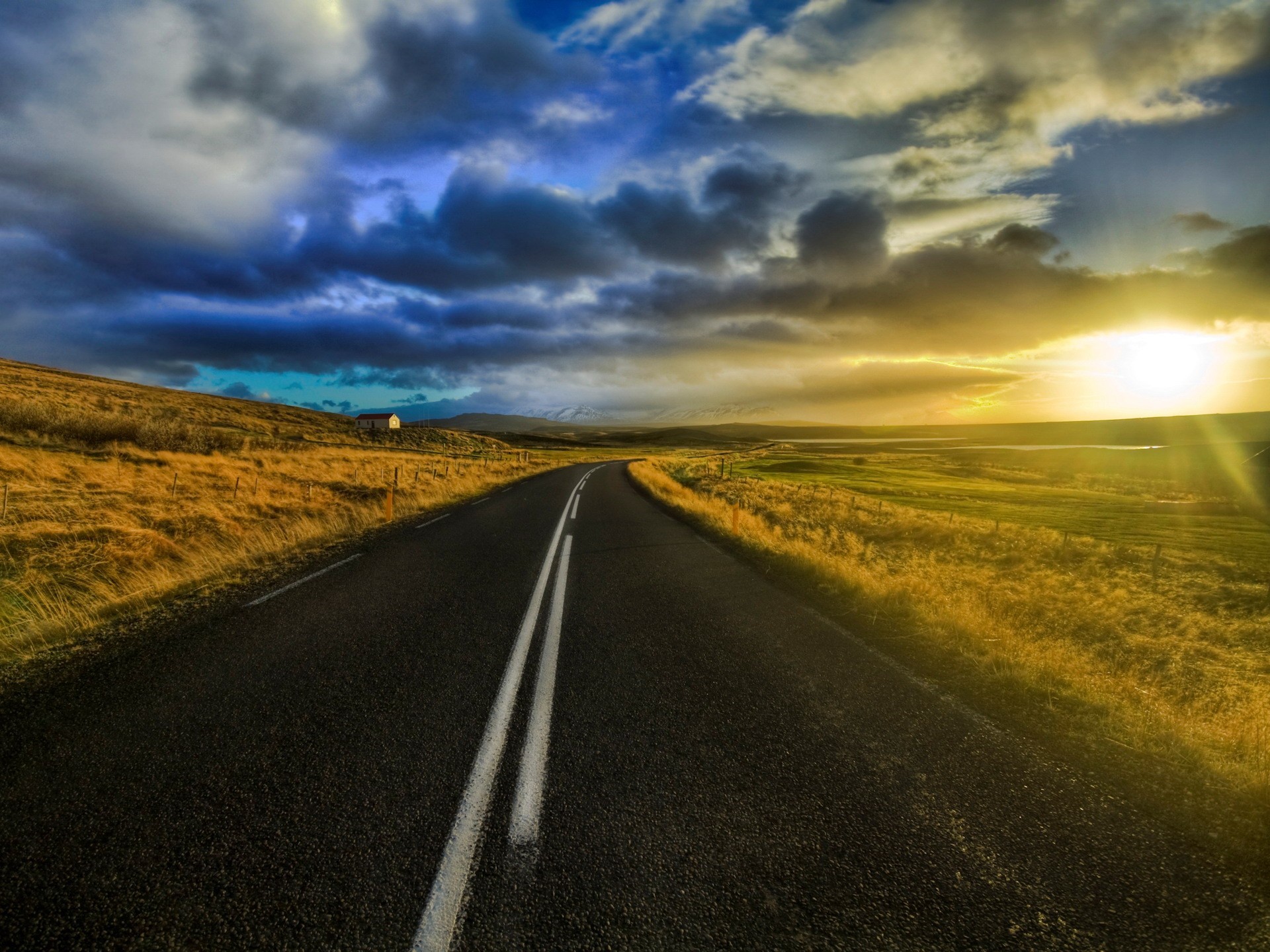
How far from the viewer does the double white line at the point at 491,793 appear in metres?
2.31

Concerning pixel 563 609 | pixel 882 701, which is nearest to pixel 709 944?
pixel 882 701

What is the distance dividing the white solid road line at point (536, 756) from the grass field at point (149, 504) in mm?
4995

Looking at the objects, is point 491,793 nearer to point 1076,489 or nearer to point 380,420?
point 1076,489

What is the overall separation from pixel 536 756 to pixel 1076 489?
5765cm

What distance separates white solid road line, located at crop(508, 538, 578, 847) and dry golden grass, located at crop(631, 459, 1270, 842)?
3734 millimetres

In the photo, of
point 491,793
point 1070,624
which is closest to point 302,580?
point 491,793

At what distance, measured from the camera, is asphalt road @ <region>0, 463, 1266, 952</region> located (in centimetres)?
234

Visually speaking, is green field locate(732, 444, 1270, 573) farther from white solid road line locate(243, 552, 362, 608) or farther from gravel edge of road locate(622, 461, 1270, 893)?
white solid road line locate(243, 552, 362, 608)

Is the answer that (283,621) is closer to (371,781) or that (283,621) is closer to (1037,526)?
(371,781)

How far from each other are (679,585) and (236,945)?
6919 millimetres

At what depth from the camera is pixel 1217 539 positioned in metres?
23.2

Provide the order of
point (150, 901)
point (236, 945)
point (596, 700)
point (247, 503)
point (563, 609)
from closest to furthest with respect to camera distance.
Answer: point (236, 945), point (150, 901), point (596, 700), point (563, 609), point (247, 503)

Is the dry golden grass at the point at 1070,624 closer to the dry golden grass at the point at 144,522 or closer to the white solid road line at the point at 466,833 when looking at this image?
the white solid road line at the point at 466,833

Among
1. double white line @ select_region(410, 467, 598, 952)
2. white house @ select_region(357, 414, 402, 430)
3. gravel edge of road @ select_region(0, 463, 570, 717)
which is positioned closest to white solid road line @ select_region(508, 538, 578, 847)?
double white line @ select_region(410, 467, 598, 952)
